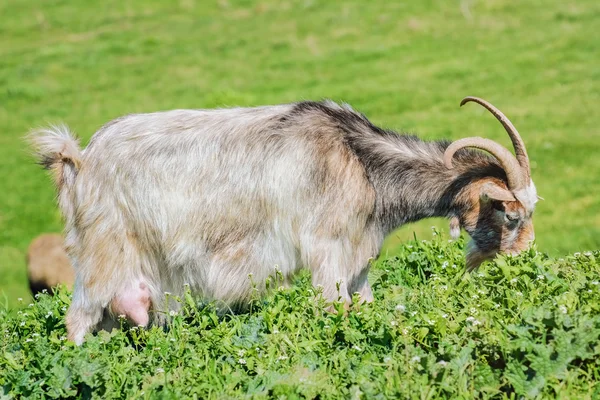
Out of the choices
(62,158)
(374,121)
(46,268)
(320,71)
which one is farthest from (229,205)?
(320,71)

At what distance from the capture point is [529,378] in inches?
193

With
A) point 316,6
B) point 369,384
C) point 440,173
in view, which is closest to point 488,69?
point 316,6

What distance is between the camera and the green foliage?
4.91 metres

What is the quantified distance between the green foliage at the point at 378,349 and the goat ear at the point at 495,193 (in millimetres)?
524

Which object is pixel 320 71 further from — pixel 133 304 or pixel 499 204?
pixel 133 304

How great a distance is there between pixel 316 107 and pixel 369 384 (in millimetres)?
2925

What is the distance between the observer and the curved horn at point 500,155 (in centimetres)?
682

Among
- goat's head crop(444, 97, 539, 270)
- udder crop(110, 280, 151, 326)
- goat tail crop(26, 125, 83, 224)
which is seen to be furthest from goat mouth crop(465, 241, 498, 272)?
goat tail crop(26, 125, 83, 224)

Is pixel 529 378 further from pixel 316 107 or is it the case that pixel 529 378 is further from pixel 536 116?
pixel 536 116

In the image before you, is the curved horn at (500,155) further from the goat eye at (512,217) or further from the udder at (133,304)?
the udder at (133,304)

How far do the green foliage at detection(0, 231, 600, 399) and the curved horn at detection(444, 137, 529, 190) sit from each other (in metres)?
0.64

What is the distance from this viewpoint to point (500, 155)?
22.4ft

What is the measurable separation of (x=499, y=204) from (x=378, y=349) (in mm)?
1923

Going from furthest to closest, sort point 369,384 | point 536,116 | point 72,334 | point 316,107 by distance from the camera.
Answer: point 536,116, point 316,107, point 72,334, point 369,384
